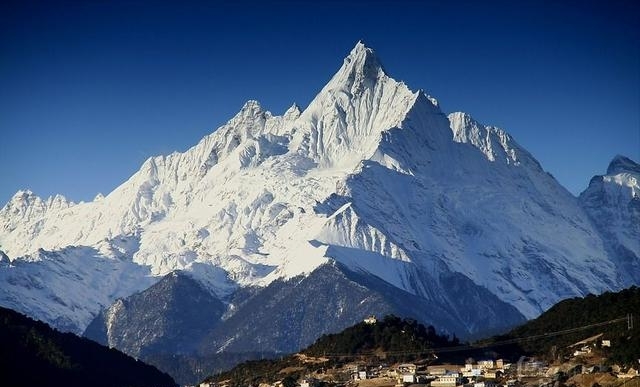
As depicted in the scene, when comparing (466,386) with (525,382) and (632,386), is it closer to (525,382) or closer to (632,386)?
(525,382)

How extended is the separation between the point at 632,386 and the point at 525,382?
20.5 m

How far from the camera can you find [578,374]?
→ 196625 millimetres

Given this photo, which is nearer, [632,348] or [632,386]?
[632,386]

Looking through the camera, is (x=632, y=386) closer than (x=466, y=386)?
Yes

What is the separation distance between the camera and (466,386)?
196000 mm

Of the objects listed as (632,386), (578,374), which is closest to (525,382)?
(578,374)

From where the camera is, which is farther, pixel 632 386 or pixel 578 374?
pixel 578 374

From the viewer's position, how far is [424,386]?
19962cm

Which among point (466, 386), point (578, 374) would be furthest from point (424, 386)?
point (578, 374)

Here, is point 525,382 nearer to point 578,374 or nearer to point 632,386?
point 578,374

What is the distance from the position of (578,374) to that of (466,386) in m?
14.3

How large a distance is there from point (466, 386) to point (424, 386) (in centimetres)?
622

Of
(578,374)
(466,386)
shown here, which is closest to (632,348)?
(578,374)

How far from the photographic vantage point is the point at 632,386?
179500 millimetres
